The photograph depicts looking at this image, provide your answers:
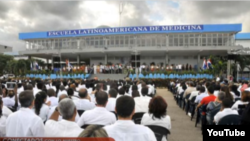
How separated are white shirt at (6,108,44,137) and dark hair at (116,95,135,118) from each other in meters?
1.10

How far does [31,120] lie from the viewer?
2863 mm

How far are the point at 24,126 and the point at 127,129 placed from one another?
143 centimetres

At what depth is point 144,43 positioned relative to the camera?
121 feet

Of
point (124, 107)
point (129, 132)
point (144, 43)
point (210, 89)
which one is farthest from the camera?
point (144, 43)

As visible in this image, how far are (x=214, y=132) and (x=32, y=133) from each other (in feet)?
9.22

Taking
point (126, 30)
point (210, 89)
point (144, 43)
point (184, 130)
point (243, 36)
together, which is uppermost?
Result: point (243, 36)

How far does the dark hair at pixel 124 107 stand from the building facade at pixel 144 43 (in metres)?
30.8

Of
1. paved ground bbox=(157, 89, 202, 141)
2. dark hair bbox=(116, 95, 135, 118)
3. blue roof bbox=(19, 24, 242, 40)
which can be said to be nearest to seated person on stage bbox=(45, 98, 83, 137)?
dark hair bbox=(116, 95, 135, 118)

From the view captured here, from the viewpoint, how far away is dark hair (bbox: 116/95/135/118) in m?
2.58

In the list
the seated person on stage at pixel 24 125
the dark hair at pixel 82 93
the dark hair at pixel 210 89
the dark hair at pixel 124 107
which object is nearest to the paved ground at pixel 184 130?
the dark hair at pixel 210 89

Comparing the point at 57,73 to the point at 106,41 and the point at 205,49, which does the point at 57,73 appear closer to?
the point at 106,41

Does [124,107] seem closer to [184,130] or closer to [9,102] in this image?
[9,102]

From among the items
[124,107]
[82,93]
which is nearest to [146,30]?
[82,93]

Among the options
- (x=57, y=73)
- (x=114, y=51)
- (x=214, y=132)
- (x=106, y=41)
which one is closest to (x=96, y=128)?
(x=214, y=132)
